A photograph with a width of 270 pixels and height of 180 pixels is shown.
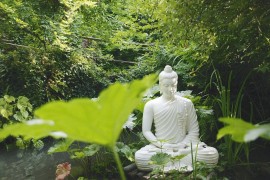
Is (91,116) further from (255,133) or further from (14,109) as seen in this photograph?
(14,109)

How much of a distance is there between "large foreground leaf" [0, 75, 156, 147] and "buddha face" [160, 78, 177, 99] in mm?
2753

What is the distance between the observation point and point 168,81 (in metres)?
3.27

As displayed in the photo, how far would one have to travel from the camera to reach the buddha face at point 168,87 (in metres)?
3.27

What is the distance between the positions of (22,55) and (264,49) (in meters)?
3.52

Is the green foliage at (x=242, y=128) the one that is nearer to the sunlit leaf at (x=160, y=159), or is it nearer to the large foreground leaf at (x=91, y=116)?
the large foreground leaf at (x=91, y=116)

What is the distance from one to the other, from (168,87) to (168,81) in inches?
2.5

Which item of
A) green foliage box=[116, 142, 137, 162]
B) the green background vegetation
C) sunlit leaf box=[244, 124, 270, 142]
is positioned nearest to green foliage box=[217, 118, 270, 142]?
sunlit leaf box=[244, 124, 270, 142]

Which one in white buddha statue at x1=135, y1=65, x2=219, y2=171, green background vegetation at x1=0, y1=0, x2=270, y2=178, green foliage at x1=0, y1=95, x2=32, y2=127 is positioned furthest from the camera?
green foliage at x1=0, y1=95, x2=32, y2=127

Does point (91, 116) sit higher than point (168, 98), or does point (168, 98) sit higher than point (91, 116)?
point (91, 116)

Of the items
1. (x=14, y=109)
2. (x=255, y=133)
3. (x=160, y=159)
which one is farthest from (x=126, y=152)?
(x=255, y=133)

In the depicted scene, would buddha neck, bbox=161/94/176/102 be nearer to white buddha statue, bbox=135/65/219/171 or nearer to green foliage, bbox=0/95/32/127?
white buddha statue, bbox=135/65/219/171

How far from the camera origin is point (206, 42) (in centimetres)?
357

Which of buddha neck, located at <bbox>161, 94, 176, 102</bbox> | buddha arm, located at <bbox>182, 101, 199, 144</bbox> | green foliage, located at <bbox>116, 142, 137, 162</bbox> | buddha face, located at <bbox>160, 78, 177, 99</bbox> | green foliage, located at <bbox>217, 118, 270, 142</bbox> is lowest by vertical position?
green foliage, located at <bbox>116, 142, 137, 162</bbox>

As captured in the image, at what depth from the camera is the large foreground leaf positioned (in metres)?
0.47
